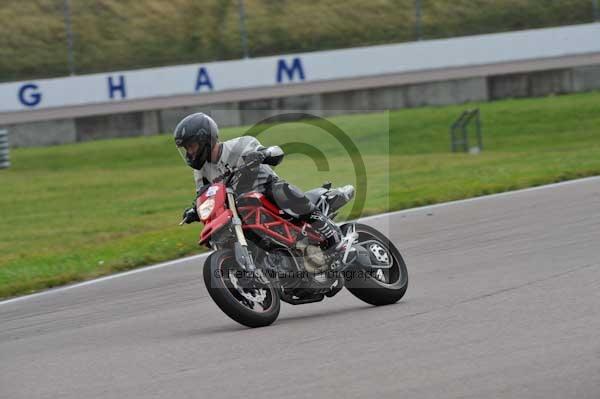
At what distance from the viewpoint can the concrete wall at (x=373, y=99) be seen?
1135 inches

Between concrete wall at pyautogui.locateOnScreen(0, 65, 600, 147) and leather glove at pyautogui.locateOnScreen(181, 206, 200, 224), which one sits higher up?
leather glove at pyautogui.locateOnScreen(181, 206, 200, 224)

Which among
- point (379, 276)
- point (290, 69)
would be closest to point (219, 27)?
point (290, 69)

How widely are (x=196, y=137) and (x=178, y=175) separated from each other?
16067mm

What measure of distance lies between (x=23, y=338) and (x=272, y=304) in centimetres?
189

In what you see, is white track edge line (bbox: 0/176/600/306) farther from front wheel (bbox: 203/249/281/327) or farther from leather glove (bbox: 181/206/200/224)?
front wheel (bbox: 203/249/281/327)

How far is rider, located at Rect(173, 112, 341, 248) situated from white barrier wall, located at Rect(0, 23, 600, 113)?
21391 mm

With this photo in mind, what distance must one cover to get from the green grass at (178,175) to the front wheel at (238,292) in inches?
162

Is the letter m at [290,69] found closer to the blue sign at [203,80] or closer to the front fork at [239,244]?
the blue sign at [203,80]

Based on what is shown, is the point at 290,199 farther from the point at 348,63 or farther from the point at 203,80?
the point at 348,63

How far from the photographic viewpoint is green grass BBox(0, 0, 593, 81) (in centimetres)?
2969

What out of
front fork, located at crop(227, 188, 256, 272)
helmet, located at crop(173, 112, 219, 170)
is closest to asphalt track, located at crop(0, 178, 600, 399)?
front fork, located at crop(227, 188, 256, 272)

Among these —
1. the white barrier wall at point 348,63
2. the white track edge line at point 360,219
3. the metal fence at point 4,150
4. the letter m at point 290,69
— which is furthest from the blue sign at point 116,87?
the white track edge line at point 360,219

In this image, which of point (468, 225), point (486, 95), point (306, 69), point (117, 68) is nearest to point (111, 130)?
point (117, 68)

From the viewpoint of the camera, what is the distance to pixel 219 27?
30391mm
